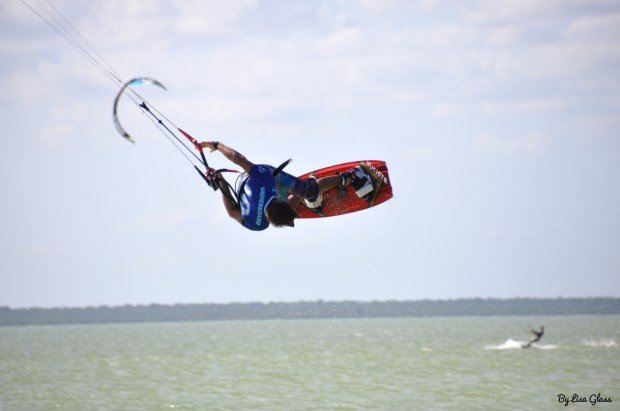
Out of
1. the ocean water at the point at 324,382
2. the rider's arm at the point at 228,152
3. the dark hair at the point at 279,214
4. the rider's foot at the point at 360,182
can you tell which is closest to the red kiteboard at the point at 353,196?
the rider's foot at the point at 360,182

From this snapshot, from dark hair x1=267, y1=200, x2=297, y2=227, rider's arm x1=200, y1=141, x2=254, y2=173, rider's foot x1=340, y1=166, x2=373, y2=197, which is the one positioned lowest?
dark hair x1=267, y1=200, x2=297, y2=227

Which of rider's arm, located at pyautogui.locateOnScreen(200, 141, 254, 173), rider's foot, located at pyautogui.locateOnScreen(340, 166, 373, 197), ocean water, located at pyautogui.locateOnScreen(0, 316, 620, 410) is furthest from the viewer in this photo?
ocean water, located at pyautogui.locateOnScreen(0, 316, 620, 410)

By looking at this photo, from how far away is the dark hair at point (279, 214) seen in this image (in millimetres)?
10000

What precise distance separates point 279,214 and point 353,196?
2959mm

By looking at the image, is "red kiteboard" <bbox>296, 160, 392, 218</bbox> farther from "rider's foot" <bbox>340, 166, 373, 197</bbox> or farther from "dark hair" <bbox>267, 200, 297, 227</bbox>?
"dark hair" <bbox>267, 200, 297, 227</bbox>

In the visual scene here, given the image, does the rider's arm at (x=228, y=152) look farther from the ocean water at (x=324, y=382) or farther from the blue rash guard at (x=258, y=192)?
the ocean water at (x=324, y=382)

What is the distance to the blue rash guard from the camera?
1003cm

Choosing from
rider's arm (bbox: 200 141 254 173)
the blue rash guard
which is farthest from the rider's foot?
rider's arm (bbox: 200 141 254 173)

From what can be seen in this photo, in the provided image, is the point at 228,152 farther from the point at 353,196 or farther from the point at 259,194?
the point at 353,196

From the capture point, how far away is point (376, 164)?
43.0ft

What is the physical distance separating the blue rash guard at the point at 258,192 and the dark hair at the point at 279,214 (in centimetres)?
8

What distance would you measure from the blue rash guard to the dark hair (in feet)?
0.26

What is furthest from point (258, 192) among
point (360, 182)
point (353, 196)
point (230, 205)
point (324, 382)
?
point (324, 382)

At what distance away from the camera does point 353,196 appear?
1281 cm
